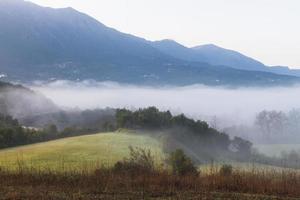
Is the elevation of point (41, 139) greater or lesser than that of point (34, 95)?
lesser

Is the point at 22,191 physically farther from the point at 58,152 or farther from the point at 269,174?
the point at 58,152

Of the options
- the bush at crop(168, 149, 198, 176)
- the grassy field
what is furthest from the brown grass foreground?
the grassy field

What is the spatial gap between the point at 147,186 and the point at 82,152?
44.9 meters

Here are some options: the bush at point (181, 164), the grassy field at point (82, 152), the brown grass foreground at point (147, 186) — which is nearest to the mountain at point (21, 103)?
the grassy field at point (82, 152)

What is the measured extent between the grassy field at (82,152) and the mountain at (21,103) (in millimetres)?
72139

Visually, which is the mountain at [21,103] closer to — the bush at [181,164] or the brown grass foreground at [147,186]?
the bush at [181,164]

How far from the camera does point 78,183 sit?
29.1m

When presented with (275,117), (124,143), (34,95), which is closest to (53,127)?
(124,143)

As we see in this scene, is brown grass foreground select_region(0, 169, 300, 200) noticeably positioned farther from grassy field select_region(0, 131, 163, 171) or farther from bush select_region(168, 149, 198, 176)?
grassy field select_region(0, 131, 163, 171)

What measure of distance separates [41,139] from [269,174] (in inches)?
3115

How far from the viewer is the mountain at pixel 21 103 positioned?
157375 mm

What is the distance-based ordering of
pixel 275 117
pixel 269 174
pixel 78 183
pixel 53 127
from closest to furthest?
pixel 78 183, pixel 269 174, pixel 53 127, pixel 275 117

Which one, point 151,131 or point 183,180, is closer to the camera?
point 183,180

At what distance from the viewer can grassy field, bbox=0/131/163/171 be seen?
60612mm
